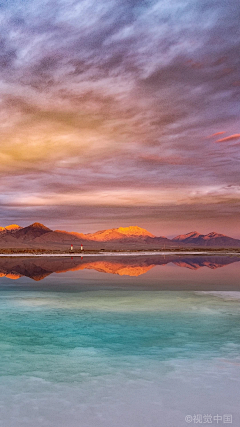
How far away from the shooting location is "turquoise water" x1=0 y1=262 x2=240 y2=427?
4707 mm

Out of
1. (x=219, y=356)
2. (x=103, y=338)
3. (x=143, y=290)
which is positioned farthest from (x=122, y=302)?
(x=219, y=356)

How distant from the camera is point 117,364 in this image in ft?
21.4

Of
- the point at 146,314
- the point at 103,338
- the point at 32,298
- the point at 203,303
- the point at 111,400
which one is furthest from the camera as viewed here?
the point at 32,298

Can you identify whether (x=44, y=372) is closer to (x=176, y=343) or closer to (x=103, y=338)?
(x=103, y=338)

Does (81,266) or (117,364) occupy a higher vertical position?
(81,266)

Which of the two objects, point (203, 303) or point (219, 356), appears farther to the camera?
point (203, 303)

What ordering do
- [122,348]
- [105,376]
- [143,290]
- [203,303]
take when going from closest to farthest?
[105,376] < [122,348] < [203,303] < [143,290]

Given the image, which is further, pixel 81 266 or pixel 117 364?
pixel 81 266

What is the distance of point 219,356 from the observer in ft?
22.7

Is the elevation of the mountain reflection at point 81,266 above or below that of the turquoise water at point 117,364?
above

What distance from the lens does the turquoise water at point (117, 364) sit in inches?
185

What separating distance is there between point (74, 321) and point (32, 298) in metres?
4.56

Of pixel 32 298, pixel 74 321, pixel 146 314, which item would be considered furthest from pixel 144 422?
pixel 32 298

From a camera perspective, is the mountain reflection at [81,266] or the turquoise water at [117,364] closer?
the turquoise water at [117,364]
